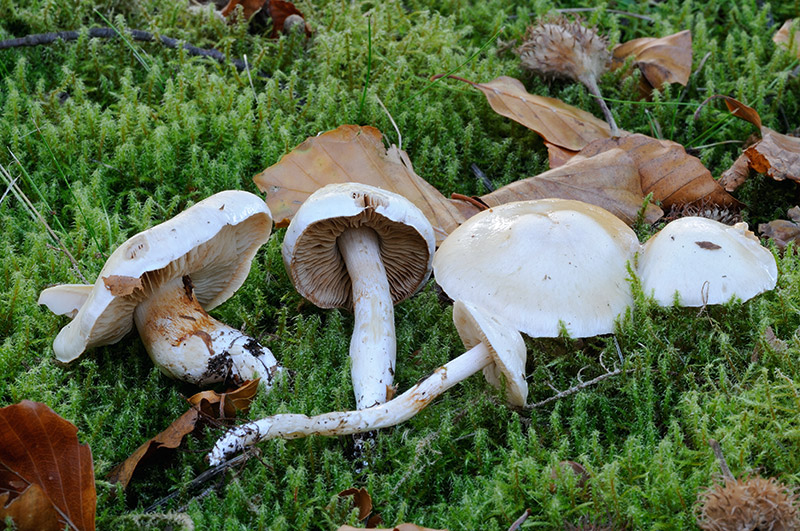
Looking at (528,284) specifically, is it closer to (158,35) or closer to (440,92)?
(440,92)

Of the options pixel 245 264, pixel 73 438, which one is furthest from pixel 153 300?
pixel 73 438

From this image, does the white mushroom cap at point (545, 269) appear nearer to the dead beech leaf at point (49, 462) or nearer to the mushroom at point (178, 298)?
the mushroom at point (178, 298)

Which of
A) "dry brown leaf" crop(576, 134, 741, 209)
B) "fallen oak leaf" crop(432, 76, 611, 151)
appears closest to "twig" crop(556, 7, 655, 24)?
"fallen oak leaf" crop(432, 76, 611, 151)

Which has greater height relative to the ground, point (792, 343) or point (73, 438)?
point (73, 438)

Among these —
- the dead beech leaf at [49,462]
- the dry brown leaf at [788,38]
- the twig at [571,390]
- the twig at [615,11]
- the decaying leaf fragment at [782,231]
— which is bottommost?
the decaying leaf fragment at [782,231]

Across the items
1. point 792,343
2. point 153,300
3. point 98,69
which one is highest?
point 98,69

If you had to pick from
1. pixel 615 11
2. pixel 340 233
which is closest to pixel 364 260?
pixel 340 233

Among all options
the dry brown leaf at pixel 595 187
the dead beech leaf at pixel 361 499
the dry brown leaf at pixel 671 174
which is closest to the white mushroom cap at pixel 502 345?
the dead beech leaf at pixel 361 499
